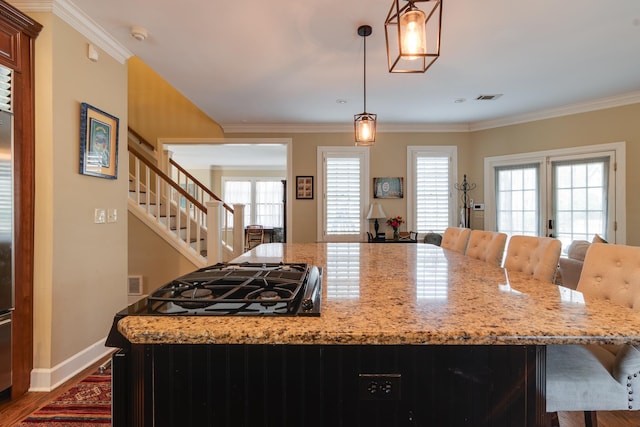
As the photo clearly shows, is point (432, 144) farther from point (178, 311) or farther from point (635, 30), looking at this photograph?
point (178, 311)

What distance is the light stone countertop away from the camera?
714 mm

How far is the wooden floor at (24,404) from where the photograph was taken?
1.82 m

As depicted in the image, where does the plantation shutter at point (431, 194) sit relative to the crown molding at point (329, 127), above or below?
below

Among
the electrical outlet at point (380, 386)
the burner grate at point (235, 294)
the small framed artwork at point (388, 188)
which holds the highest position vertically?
the small framed artwork at point (388, 188)

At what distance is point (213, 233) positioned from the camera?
396 cm

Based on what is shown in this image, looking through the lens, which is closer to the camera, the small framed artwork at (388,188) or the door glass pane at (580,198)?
the door glass pane at (580,198)

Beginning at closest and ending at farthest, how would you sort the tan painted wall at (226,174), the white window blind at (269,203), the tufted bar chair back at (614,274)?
the tufted bar chair back at (614,274), the tan painted wall at (226,174), the white window blind at (269,203)

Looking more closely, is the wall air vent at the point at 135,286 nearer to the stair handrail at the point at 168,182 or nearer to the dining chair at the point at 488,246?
the stair handrail at the point at 168,182

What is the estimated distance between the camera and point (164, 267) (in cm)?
403

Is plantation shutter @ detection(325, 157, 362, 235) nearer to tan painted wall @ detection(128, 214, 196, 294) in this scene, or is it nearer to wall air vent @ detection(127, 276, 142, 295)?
tan painted wall @ detection(128, 214, 196, 294)

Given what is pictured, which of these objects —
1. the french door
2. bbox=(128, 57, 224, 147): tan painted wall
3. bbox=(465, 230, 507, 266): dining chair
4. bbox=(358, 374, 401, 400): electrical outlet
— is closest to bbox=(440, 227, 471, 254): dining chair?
bbox=(465, 230, 507, 266): dining chair

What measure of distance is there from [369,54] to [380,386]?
2.75 metres

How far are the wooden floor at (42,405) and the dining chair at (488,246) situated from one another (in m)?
0.91

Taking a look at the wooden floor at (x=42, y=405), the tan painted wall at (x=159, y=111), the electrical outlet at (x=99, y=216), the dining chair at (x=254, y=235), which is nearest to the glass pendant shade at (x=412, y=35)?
the wooden floor at (x=42, y=405)
